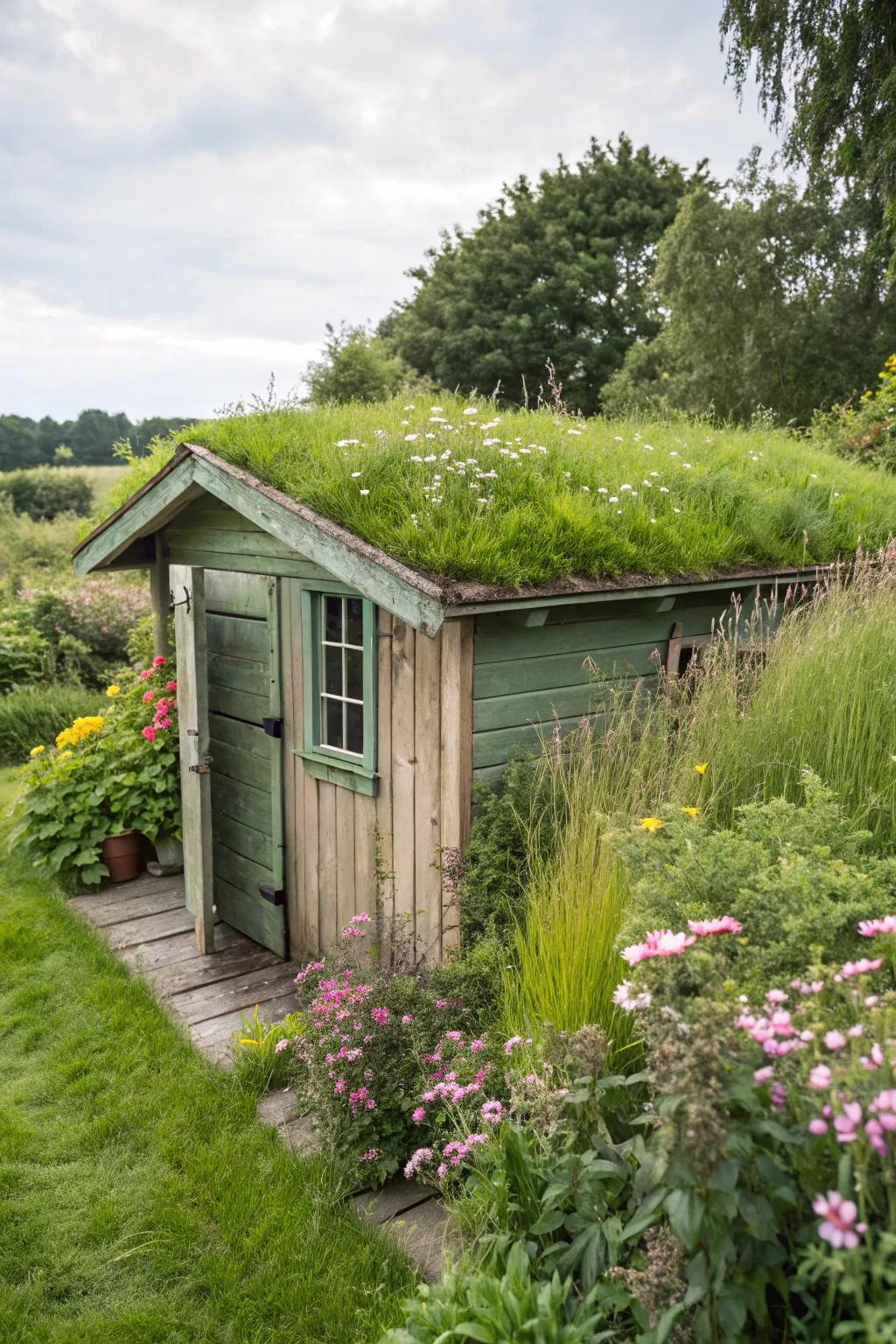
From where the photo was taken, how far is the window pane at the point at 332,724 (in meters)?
5.09

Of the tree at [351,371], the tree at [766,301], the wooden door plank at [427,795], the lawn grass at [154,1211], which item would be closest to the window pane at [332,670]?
the wooden door plank at [427,795]

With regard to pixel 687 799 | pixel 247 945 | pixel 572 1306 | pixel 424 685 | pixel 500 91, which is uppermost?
pixel 500 91

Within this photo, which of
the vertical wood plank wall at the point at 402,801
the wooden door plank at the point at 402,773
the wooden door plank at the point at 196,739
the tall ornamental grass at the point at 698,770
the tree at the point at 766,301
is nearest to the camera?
the tall ornamental grass at the point at 698,770

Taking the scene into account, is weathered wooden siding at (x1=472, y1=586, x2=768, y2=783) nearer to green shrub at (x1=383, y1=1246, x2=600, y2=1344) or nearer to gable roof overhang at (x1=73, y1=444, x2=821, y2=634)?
gable roof overhang at (x1=73, y1=444, x2=821, y2=634)

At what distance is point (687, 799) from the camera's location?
390 cm

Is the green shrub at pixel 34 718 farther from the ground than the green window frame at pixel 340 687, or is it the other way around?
the green window frame at pixel 340 687

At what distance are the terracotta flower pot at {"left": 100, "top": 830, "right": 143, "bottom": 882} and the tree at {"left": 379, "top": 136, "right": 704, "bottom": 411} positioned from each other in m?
25.1

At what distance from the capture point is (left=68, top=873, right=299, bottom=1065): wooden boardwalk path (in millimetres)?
4922

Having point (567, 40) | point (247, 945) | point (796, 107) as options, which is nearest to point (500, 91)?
point (567, 40)

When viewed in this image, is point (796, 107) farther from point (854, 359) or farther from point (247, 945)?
point (854, 359)

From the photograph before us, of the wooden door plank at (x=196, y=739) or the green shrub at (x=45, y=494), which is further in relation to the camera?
the green shrub at (x=45, y=494)

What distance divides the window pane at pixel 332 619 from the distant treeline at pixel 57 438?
A: 42.4 m

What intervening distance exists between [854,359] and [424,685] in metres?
22.3

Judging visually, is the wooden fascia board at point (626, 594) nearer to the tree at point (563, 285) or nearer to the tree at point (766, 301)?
the tree at point (766, 301)
